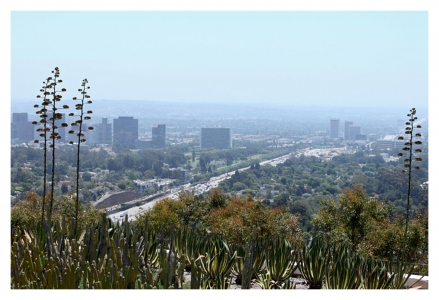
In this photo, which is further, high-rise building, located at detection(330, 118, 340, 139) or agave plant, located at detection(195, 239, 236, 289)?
high-rise building, located at detection(330, 118, 340, 139)

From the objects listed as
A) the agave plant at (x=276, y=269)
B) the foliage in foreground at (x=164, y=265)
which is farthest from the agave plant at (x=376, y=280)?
the agave plant at (x=276, y=269)

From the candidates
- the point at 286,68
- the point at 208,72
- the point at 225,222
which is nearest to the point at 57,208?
the point at 225,222

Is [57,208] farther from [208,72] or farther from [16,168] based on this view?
[208,72]

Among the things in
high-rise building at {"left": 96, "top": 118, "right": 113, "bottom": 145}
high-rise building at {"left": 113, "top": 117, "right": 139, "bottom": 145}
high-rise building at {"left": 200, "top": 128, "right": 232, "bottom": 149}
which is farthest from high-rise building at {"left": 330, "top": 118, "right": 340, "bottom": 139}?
high-rise building at {"left": 96, "top": 118, "right": 113, "bottom": 145}

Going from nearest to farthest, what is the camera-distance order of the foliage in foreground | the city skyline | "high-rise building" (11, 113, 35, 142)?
the foliage in foreground → the city skyline → "high-rise building" (11, 113, 35, 142)

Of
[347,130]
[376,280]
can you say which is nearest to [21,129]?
[376,280]

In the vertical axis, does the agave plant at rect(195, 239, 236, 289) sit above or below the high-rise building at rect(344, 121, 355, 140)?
below

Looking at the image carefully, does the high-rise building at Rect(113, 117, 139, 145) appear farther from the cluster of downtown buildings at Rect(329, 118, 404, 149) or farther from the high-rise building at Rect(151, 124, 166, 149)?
the cluster of downtown buildings at Rect(329, 118, 404, 149)
